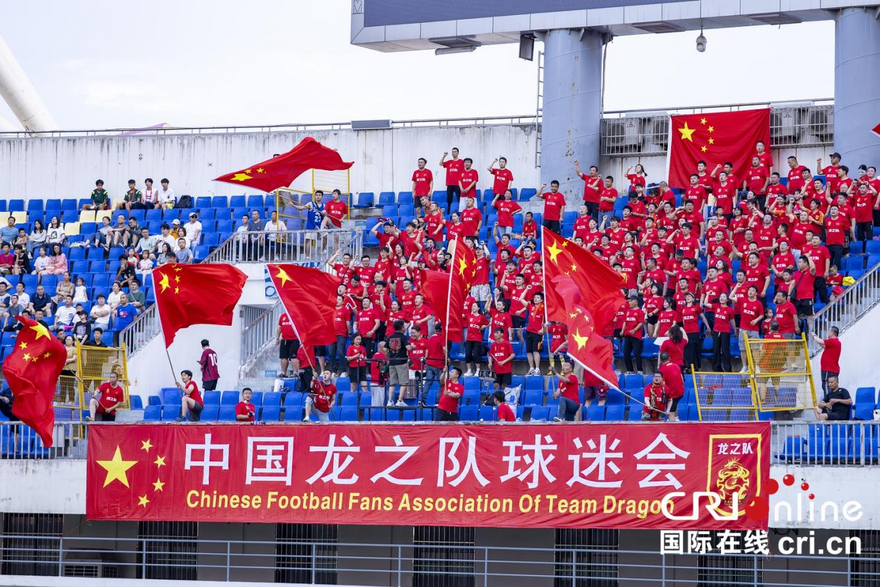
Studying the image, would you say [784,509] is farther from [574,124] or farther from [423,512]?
[574,124]

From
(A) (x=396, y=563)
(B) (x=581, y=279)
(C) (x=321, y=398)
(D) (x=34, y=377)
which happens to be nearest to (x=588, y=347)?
(B) (x=581, y=279)

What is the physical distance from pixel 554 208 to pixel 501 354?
5481 millimetres

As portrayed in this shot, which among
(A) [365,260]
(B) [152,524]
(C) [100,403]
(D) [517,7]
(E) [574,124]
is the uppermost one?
(D) [517,7]

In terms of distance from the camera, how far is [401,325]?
25859mm

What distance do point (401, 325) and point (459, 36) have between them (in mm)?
8942

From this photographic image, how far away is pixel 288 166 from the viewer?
31.5m

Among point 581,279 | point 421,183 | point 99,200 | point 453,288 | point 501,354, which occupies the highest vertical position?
point 421,183

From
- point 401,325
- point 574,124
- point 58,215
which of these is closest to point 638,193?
point 574,124

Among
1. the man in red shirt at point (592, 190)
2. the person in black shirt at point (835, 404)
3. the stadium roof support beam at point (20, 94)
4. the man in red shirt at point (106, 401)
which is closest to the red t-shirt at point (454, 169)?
the man in red shirt at point (592, 190)

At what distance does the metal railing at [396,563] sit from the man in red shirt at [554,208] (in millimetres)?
7365

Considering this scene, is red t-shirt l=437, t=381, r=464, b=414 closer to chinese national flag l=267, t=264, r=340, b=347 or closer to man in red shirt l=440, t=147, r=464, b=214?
chinese national flag l=267, t=264, r=340, b=347

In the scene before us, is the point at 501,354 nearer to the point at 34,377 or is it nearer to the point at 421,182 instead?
the point at 34,377

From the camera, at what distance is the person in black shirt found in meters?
21.6

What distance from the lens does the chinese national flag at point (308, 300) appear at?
2458 cm
